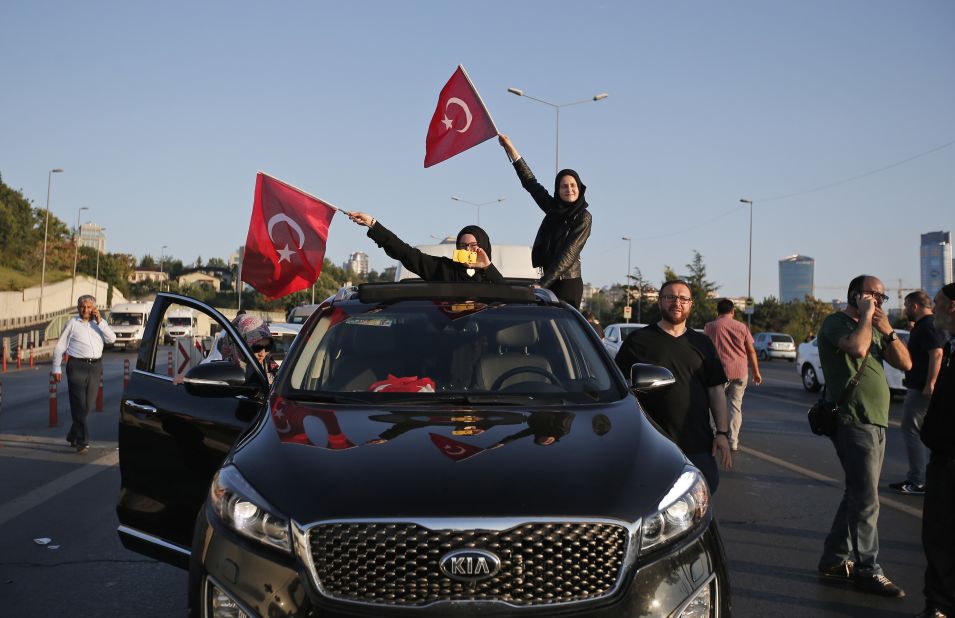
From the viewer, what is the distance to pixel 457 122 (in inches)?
366

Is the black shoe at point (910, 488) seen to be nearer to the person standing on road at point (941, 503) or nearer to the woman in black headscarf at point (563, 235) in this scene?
the woman in black headscarf at point (563, 235)

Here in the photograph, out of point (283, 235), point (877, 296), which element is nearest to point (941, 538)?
point (877, 296)

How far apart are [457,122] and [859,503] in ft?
17.9

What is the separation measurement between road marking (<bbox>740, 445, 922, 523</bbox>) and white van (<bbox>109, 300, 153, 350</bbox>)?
3725 cm

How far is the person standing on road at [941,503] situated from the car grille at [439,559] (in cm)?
269

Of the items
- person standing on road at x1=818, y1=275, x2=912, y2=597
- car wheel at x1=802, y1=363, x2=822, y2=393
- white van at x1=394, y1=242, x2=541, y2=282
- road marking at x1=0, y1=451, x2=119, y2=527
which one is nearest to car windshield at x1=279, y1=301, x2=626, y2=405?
person standing on road at x1=818, y1=275, x2=912, y2=597

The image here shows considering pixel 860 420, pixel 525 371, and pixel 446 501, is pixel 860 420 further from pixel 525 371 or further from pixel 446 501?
pixel 446 501

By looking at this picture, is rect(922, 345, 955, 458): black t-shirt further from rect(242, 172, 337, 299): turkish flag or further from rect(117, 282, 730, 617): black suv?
rect(242, 172, 337, 299): turkish flag

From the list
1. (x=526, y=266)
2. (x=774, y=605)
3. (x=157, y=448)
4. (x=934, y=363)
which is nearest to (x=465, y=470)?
(x=157, y=448)

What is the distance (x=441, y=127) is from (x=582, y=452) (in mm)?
6562

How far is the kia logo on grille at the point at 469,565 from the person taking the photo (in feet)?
9.05

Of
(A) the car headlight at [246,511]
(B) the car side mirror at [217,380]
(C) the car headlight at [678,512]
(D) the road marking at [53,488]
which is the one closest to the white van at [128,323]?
(D) the road marking at [53,488]

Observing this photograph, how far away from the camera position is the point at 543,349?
467 centimetres

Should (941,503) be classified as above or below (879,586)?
above
